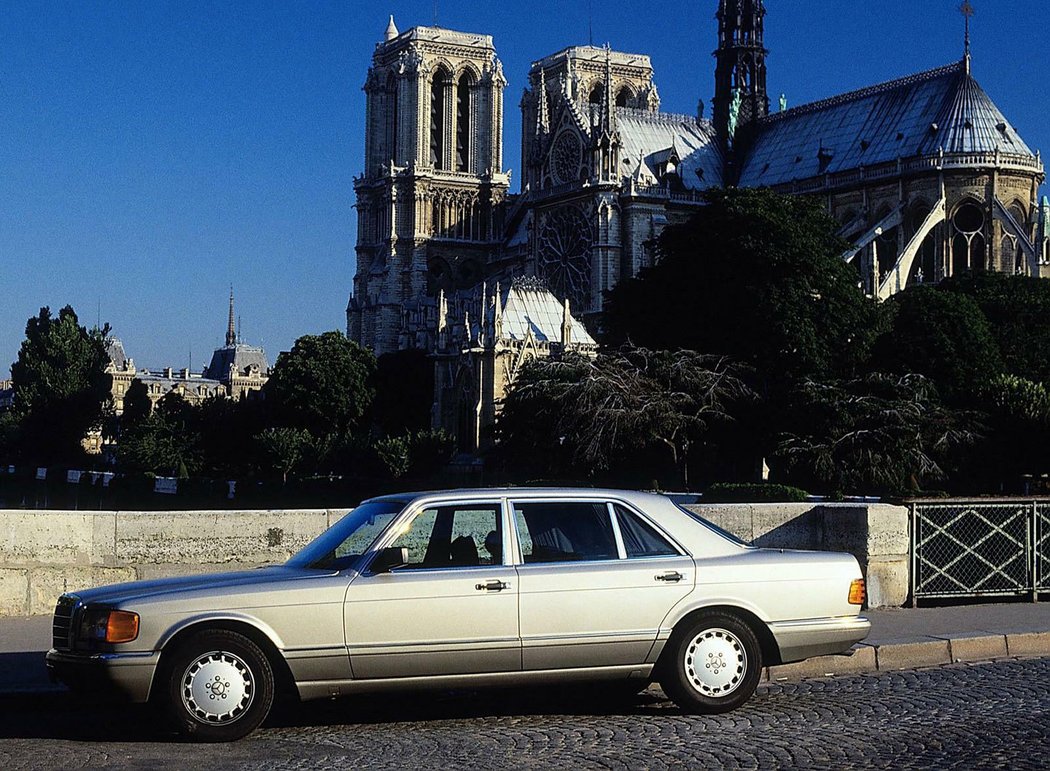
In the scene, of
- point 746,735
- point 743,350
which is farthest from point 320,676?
point 743,350

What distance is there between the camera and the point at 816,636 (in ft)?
40.1

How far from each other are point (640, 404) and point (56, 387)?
59405 millimetres

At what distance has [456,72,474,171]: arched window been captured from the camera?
122625 mm

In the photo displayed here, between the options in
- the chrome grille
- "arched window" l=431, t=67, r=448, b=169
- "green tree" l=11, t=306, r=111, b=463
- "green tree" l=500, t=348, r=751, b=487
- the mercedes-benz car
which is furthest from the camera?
Answer: "arched window" l=431, t=67, r=448, b=169

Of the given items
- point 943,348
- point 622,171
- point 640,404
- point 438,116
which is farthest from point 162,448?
point 943,348

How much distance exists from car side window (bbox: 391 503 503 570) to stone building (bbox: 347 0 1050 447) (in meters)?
62.4

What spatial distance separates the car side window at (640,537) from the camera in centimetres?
1203

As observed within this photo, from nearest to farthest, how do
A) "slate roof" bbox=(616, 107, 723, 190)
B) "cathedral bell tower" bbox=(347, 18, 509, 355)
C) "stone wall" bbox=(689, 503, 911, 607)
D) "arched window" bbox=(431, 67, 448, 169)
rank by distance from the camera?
1. "stone wall" bbox=(689, 503, 911, 607)
2. "slate roof" bbox=(616, 107, 723, 190)
3. "cathedral bell tower" bbox=(347, 18, 509, 355)
4. "arched window" bbox=(431, 67, 448, 169)

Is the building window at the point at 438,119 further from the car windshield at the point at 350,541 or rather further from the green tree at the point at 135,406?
the car windshield at the point at 350,541

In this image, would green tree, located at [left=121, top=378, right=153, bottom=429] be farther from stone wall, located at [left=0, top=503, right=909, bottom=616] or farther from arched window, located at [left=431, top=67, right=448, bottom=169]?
stone wall, located at [left=0, top=503, right=909, bottom=616]

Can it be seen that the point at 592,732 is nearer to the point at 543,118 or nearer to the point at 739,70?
the point at 543,118

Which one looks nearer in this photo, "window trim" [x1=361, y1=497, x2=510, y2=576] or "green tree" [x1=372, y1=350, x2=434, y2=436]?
"window trim" [x1=361, y1=497, x2=510, y2=576]

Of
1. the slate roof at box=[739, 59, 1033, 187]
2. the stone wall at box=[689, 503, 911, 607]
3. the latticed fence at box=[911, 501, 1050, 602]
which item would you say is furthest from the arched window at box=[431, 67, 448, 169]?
the latticed fence at box=[911, 501, 1050, 602]

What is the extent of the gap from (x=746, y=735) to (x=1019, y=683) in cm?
339
